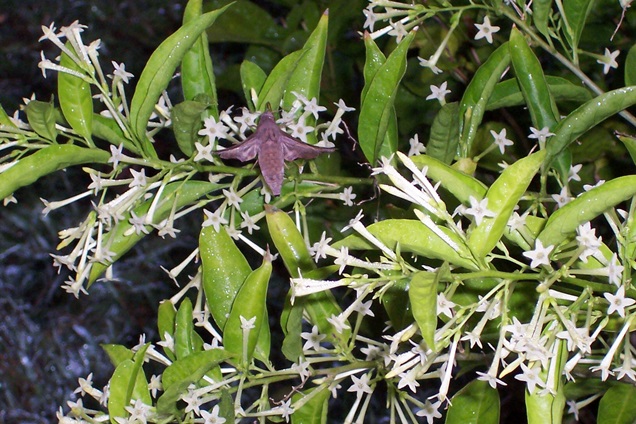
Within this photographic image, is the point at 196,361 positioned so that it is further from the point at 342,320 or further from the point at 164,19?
the point at 164,19

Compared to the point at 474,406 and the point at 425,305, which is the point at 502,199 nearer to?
the point at 425,305

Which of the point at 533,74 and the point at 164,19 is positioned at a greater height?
the point at 533,74

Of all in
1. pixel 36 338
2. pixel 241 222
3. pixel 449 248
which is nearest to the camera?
pixel 449 248

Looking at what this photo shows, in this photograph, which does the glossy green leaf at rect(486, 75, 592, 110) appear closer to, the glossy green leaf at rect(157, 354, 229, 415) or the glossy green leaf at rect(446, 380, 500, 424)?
the glossy green leaf at rect(446, 380, 500, 424)

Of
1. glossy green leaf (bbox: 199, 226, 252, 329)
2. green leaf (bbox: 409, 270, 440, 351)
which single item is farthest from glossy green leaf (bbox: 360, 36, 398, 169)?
green leaf (bbox: 409, 270, 440, 351)

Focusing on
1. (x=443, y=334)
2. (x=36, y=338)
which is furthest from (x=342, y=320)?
(x=36, y=338)

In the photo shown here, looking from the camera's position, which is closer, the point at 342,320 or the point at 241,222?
the point at 342,320

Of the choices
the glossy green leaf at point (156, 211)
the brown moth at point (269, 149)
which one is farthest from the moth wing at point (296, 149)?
the glossy green leaf at point (156, 211)
